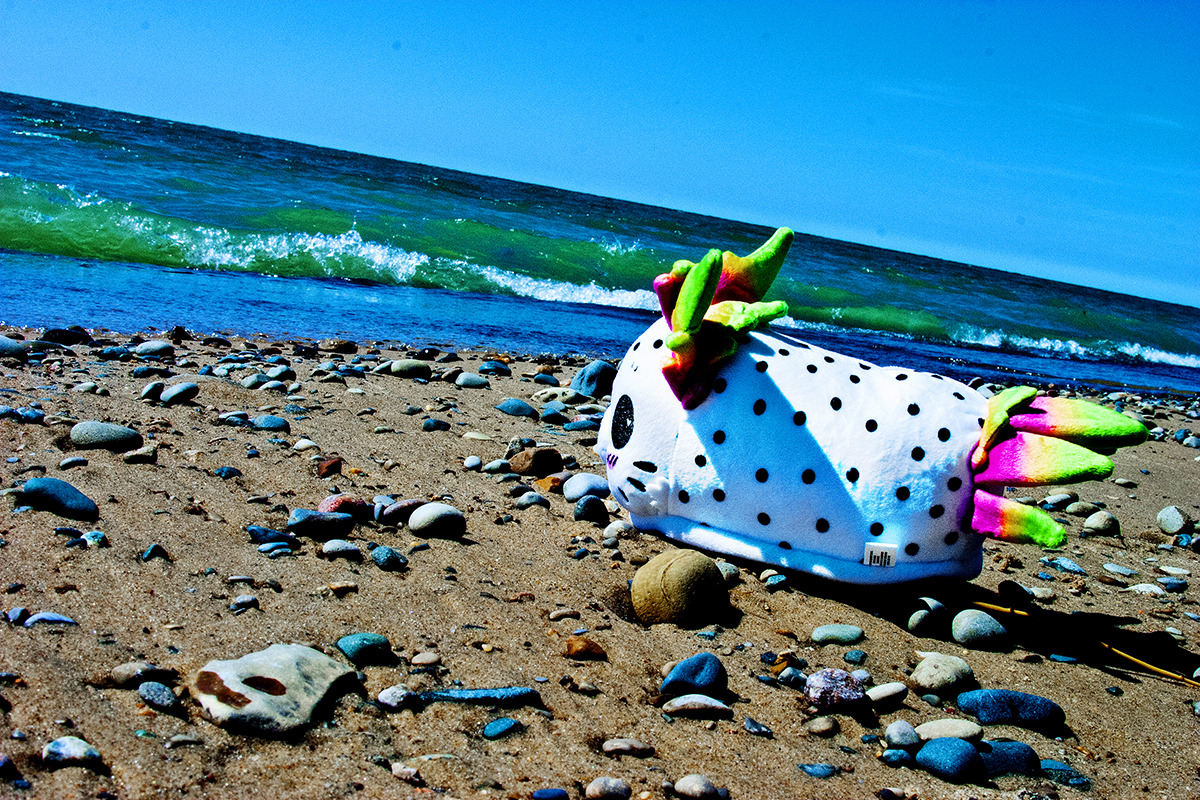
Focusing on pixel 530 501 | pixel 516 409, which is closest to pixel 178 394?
pixel 516 409

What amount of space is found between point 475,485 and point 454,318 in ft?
21.7

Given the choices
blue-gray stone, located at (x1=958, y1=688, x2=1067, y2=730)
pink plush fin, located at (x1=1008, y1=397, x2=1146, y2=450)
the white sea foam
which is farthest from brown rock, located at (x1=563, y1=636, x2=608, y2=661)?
the white sea foam

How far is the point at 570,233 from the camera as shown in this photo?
2011 centimetres

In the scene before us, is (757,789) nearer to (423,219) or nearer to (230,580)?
(230,580)

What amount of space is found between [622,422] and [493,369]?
3501 mm

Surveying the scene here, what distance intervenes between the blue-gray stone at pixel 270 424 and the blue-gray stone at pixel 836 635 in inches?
114

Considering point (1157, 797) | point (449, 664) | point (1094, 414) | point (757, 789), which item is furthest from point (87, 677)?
point (1094, 414)

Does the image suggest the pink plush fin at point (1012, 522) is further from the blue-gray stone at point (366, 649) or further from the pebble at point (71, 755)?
the pebble at point (71, 755)

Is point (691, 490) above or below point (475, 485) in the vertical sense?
above

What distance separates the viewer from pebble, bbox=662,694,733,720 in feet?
7.93

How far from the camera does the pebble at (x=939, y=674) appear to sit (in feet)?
8.91

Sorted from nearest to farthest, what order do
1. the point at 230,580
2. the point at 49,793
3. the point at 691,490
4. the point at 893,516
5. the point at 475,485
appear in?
the point at 49,793
the point at 230,580
the point at 893,516
the point at 691,490
the point at 475,485

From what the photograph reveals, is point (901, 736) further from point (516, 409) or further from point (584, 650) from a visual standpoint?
point (516, 409)

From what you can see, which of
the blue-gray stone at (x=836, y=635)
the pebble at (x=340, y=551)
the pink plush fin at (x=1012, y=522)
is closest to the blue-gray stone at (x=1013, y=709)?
the blue-gray stone at (x=836, y=635)
